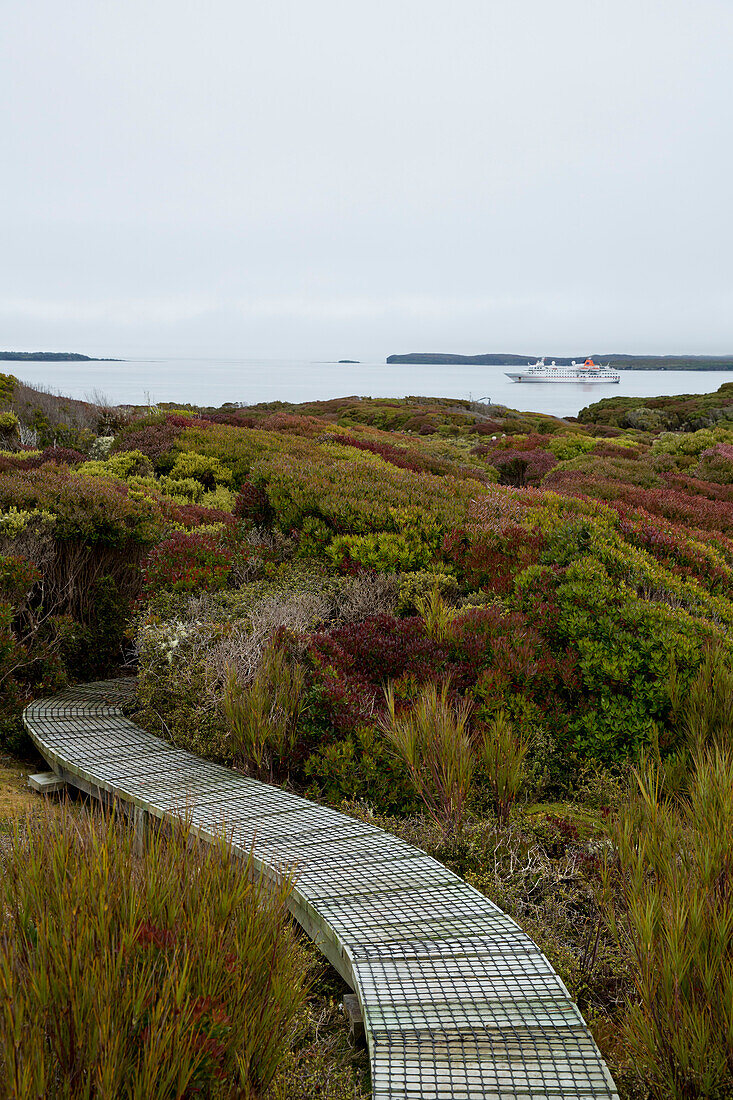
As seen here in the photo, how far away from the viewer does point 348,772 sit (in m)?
4.33

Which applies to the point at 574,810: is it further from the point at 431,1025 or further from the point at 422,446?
the point at 422,446

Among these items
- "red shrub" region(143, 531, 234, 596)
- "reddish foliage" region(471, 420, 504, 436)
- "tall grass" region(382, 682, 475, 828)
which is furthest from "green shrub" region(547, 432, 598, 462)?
"tall grass" region(382, 682, 475, 828)

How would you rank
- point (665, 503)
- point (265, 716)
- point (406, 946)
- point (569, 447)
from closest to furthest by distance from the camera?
point (406, 946) < point (265, 716) < point (665, 503) < point (569, 447)

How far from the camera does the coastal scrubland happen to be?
258cm

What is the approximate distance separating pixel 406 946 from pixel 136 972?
124 centimetres

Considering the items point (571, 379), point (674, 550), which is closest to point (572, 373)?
point (571, 379)

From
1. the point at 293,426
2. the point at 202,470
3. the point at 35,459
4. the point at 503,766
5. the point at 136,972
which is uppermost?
the point at 293,426

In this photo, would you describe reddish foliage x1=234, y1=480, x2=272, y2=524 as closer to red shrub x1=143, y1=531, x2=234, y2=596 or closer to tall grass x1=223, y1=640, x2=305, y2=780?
red shrub x1=143, y1=531, x2=234, y2=596

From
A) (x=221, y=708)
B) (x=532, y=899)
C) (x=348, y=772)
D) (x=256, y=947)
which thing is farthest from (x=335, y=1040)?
(x=221, y=708)

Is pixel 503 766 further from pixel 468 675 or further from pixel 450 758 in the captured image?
pixel 468 675

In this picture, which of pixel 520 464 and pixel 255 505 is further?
pixel 520 464

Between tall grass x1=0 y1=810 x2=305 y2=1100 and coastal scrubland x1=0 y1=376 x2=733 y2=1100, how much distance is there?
0.40 ft

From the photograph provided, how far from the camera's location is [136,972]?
181 cm

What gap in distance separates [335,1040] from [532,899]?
121cm
